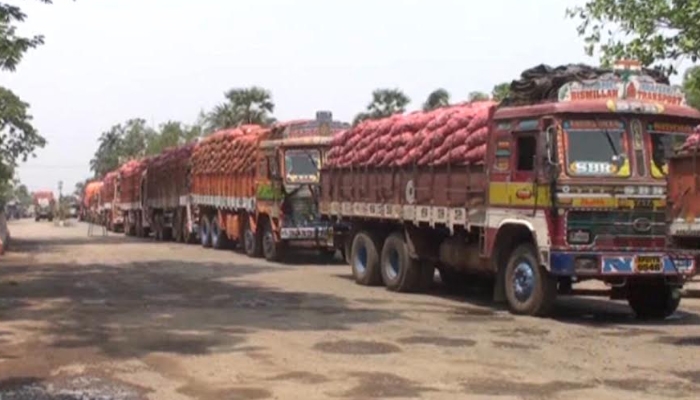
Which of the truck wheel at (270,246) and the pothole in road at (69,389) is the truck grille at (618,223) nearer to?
the pothole in road at (69,389)

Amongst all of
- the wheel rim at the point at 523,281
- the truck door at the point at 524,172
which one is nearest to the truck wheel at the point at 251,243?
the wheel rim at the point at 523,281

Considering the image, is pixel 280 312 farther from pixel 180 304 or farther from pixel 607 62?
pixel 607 62

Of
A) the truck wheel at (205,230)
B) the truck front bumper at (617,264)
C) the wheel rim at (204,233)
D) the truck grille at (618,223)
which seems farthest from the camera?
the wheel rim at (204,233)

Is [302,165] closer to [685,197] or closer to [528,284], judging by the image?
[528,284]

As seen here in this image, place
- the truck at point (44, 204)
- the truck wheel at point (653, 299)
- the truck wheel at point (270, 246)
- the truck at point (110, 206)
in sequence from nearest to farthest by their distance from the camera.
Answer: the truck wheel at point (653, 299)
the truck wheel at point (270, 246)
the truck at point (110, 206)
the truck at point (44, 204)

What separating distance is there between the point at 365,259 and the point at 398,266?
4.46ft

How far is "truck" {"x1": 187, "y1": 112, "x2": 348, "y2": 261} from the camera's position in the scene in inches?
909

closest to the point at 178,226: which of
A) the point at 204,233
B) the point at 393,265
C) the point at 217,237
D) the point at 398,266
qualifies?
the point at 204,233

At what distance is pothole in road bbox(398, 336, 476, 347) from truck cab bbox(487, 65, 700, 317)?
1820 millimetres

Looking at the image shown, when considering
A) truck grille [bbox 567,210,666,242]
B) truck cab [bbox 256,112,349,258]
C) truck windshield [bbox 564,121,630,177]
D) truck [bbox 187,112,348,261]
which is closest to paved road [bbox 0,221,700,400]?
truck grille [bbox 567,210,666,242]

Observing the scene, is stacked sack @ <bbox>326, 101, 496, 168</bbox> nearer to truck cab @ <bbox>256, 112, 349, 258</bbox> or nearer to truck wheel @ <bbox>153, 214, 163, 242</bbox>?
truck cab @ <bbox>256, 112, 349, 258</bbox>

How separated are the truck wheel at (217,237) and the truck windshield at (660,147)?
1882 centimetres

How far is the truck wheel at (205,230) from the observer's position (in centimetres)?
3119

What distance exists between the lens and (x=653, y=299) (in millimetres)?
13273
